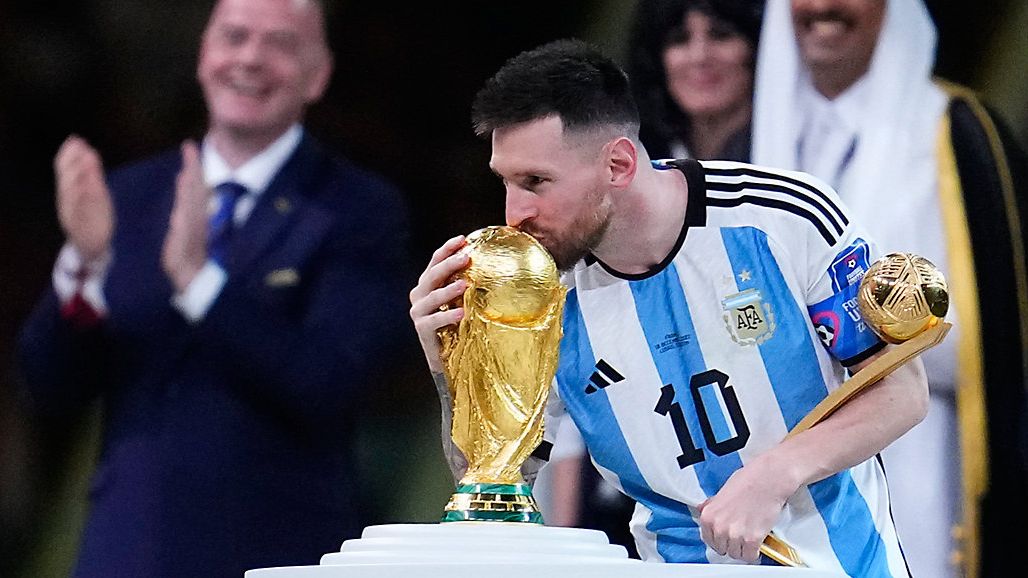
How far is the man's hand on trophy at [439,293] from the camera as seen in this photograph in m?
A: 2.29

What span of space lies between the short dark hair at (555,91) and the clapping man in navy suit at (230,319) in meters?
2.10

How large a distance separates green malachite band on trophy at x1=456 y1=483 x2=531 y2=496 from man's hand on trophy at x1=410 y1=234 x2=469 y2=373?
234 millimetres

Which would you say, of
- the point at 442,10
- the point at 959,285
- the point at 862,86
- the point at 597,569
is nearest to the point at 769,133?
the point at 862,86

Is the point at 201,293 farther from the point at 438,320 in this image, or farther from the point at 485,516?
the point at 485,516

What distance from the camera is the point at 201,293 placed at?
15.2 ft

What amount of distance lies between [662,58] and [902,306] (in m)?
2.46

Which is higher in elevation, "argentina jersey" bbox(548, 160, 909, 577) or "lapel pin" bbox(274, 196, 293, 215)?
"lapel pin" bbox(274, 196, 293, 215)

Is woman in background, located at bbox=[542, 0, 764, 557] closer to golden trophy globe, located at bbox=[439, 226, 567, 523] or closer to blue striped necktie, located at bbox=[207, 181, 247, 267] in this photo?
blue striped necktie, located at bbox=[207, 181, 247, 267]

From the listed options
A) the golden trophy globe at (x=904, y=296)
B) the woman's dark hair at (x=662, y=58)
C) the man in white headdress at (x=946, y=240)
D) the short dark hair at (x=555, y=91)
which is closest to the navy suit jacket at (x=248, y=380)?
the woman's dark hair at (x=662, y=58)

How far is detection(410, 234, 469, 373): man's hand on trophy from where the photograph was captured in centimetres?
229

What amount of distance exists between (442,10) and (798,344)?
2.48 m

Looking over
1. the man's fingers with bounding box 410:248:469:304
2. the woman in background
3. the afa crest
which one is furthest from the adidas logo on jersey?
the woman in background

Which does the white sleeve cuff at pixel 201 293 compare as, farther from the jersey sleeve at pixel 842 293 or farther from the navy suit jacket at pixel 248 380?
the jersey sleeve at pixel 842 293

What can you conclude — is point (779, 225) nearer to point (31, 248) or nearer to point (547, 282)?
point (547, 282)
